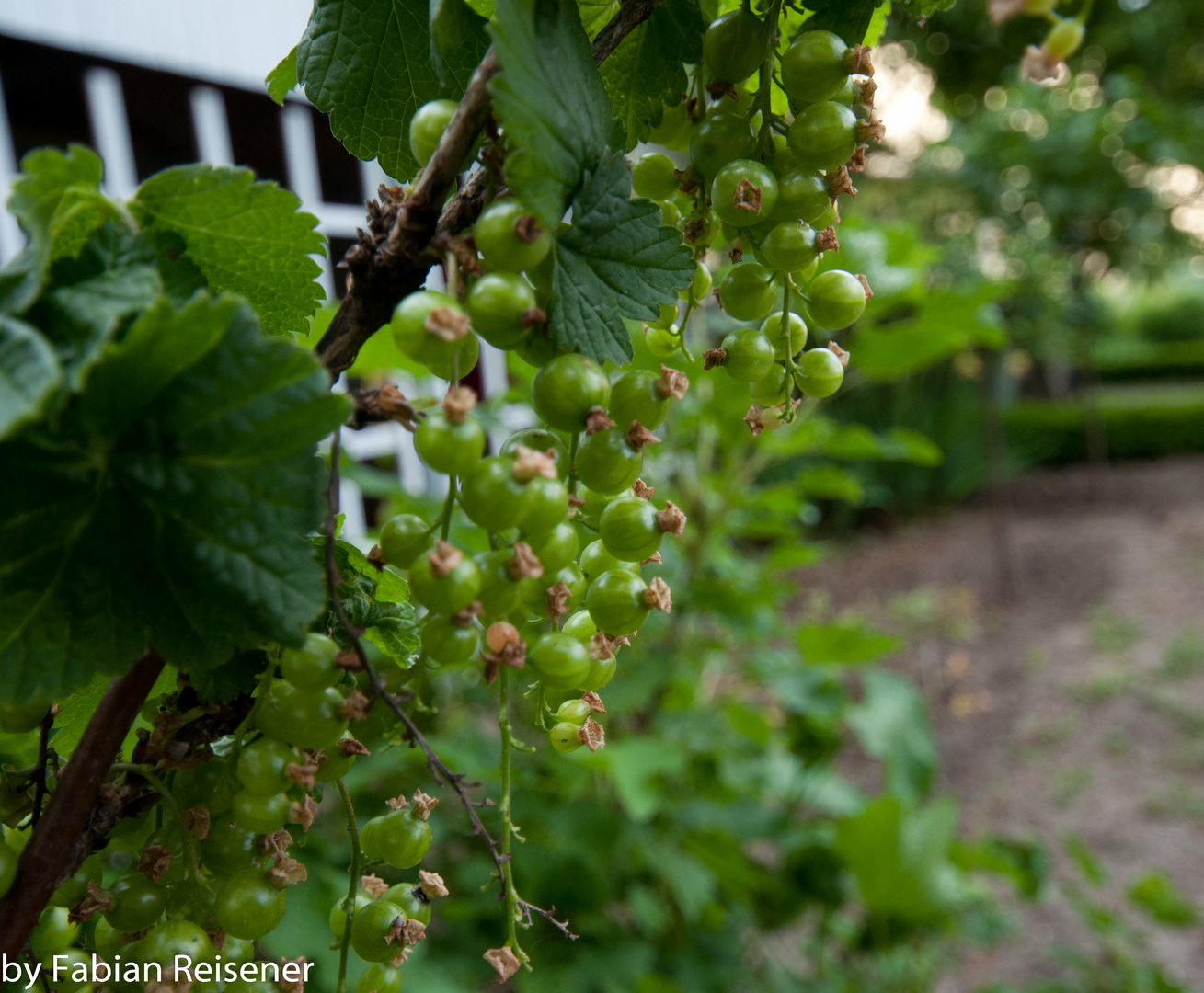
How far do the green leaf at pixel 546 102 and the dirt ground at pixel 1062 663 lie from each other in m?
2.52

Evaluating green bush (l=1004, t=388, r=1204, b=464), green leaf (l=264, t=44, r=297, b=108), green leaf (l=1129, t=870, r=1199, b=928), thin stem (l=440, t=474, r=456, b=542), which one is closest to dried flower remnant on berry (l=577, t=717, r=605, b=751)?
thin stem (l=440, t=474, r=456, b=542)

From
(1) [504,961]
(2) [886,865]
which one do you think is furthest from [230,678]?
(2) [886,865]

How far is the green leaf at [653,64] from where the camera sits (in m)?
0.37

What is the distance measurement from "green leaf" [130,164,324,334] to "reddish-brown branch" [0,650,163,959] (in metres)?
0.15

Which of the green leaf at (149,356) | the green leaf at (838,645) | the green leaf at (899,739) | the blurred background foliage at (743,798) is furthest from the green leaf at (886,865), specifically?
the green leaf at (149,356)

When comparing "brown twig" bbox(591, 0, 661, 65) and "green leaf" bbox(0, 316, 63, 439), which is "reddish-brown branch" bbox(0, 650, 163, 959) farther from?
"brown twig" bbox(591, 0, 661, 65)

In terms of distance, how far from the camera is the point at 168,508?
257 millimetres

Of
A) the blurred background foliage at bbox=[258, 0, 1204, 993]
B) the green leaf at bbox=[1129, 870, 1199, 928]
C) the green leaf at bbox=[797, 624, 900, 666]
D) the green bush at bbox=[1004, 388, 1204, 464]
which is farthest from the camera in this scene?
the green bush at bbox=[1004, 388, 1204, 464]

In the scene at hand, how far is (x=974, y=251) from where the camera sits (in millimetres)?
5410

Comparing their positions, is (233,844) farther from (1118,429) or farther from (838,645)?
(1118,429)

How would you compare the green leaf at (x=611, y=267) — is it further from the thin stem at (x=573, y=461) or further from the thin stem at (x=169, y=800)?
the thin stem at (x=169, y=800)

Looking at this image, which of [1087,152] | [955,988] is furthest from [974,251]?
[955,988]

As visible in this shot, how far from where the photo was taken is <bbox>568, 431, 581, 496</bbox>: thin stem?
329 mm

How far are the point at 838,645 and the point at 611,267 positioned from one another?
51.9 inches
